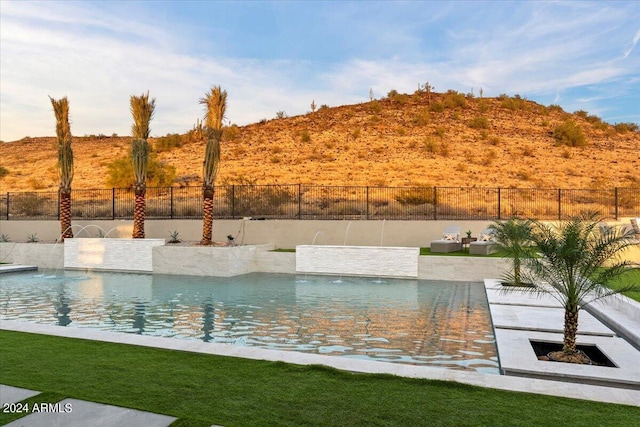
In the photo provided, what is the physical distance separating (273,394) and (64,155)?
22757 millimetres

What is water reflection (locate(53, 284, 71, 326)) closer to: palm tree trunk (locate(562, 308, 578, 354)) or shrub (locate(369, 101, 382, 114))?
palm tree trunk (locate(562, 308, 578, 354))

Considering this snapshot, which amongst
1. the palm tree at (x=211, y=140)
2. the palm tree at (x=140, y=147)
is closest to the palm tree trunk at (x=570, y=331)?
the palm tree at (x=211, y=140)

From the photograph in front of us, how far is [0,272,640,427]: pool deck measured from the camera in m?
4.66

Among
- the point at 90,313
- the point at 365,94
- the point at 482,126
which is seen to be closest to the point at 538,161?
the point at 482,126

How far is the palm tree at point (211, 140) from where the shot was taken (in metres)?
20.9

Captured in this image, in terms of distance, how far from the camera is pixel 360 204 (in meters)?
34.8

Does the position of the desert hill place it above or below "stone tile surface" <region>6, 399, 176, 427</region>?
above

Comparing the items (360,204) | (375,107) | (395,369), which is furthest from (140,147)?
(375,107)

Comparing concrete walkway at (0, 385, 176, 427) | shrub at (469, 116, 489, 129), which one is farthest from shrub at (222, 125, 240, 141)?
concrete walkway at (0, 385, 176, 427)

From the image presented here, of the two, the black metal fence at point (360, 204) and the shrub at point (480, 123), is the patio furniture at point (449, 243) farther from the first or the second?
the shrub at point (480, 123)

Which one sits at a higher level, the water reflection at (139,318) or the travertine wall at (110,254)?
the travertine wall at (110,254)

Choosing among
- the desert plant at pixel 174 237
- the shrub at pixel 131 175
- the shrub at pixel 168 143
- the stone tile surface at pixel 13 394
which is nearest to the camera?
the stone tile surface at pixel 13 394

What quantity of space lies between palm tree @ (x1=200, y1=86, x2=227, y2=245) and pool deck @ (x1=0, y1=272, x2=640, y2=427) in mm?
12329

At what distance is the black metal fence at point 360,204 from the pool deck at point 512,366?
22507 mm
